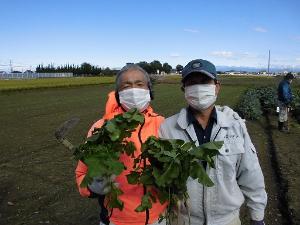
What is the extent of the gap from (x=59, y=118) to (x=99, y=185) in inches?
639

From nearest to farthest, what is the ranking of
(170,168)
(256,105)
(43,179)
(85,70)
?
(170,168) < (43,179) < (256,105) < (85,70)

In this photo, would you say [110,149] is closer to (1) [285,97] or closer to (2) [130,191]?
(2) [130,191]

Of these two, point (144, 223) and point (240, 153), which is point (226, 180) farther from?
point (144, 223)

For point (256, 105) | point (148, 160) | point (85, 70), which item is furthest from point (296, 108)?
point (85, 70)

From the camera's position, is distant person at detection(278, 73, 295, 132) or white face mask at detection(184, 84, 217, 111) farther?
distant person at detection(278, 73, 295, 132)

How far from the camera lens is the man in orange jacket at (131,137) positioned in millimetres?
2768

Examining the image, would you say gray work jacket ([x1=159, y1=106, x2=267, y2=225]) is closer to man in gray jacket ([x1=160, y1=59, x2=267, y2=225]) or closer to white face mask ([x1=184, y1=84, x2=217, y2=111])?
man in gray jacket ([x1=160, y1=59, x2=267, y2=225])

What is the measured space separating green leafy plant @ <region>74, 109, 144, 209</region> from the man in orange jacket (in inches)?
4.9

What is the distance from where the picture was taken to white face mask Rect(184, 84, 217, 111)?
2.99 meters

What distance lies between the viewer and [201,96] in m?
2.99

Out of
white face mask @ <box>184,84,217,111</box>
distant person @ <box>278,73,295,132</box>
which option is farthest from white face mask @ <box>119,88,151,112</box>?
distant person @ <box>278,73,295,132</box>

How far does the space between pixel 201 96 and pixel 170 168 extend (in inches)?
31.9

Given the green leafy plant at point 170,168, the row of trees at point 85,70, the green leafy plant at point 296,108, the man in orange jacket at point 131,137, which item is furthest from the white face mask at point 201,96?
the row of trees at point 85,70

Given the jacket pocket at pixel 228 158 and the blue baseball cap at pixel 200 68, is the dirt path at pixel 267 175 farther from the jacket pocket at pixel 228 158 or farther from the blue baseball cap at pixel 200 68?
→ the blue baseball cap at pixel 200 68
